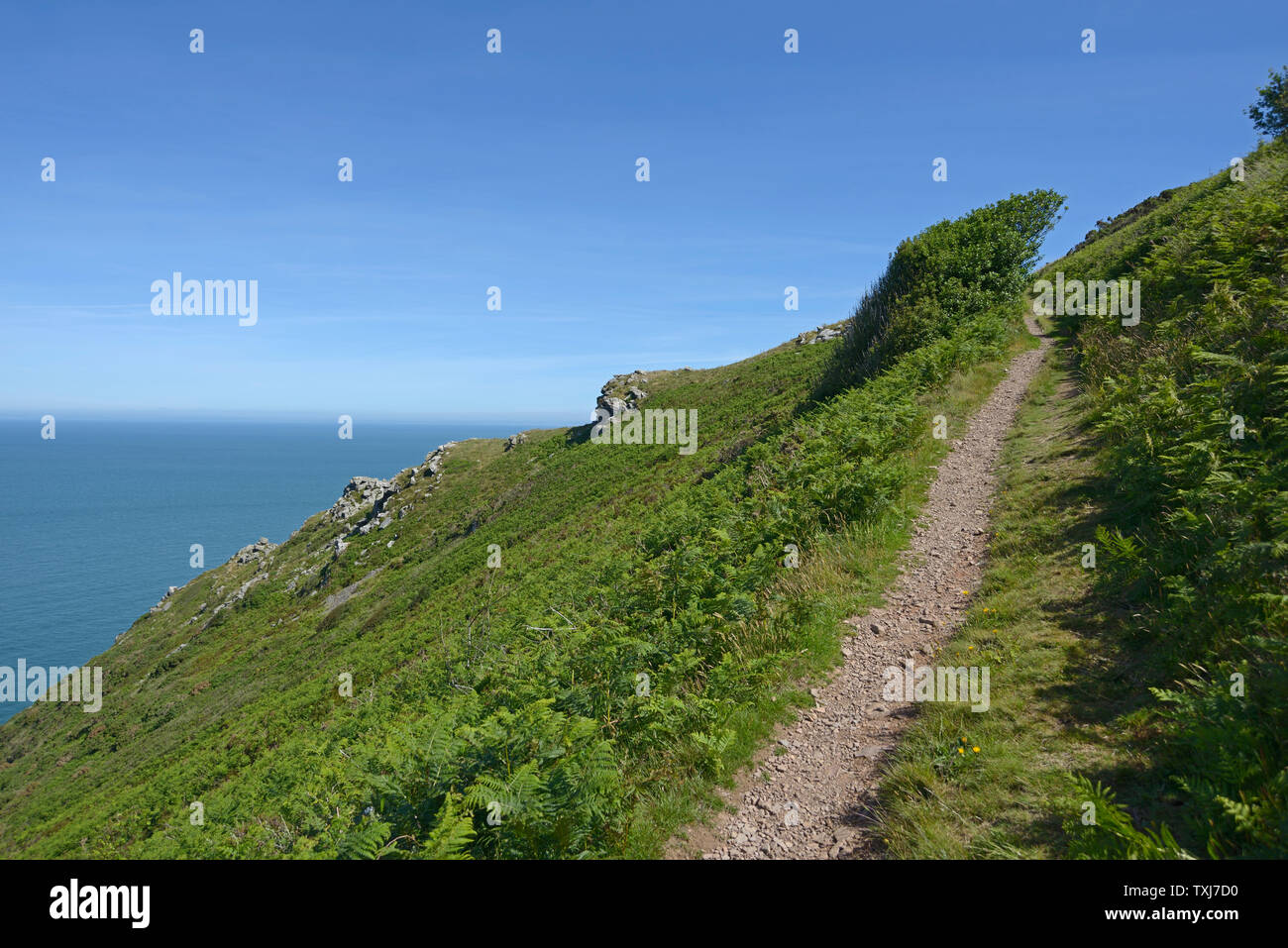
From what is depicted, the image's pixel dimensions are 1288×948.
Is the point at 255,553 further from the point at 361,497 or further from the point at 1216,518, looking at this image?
the point at 1216,518

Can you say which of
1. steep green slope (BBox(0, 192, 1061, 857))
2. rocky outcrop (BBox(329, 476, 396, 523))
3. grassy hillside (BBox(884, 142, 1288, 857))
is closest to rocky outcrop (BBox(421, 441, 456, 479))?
rocky outcrop (BBox(329, 476, 396, 523))

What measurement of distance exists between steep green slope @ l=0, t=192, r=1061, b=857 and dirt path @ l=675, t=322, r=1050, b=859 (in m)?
0.43

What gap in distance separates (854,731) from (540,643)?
7.97 meters

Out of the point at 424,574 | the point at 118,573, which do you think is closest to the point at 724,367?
the point at 424,574

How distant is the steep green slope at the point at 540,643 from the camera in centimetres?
531

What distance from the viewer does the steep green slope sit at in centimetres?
531

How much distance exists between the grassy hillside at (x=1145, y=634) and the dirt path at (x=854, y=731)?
357 millimetres

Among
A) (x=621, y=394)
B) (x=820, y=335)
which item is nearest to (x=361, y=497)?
(x=621, y=394)

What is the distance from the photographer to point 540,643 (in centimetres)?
1229

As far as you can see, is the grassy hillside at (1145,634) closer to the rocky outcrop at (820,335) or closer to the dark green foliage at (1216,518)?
the dark green foliage at (1216,518)

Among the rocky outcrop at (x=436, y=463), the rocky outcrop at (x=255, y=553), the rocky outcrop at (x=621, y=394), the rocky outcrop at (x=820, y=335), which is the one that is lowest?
the rocky outcrop at (x=255, y=553)

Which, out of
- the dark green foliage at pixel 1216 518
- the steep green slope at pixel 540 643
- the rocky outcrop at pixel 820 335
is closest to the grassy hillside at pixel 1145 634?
the dark green foliage at pixel 1216 518
